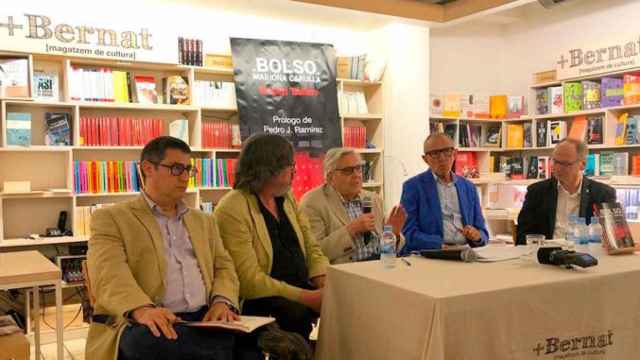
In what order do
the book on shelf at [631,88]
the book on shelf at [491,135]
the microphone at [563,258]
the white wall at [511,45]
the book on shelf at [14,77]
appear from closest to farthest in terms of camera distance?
the microphone at [563,258]
the book on shelf at [14,77]
the book on shelf at [631,88]
the white wall at [511,45]
the book on shelf at [491,135]

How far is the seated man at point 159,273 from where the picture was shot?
2197 mm

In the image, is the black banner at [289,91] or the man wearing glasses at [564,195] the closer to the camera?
the man wearing glasses at [564,195]

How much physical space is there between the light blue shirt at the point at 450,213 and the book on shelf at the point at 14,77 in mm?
3420

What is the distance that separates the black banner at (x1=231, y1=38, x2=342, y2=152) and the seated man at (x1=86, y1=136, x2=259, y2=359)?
3407mm

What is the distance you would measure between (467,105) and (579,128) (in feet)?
4.37

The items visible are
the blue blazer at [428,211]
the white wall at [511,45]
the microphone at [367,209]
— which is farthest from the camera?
the white wall at [511,45]

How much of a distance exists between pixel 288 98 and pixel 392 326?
4.44 metres

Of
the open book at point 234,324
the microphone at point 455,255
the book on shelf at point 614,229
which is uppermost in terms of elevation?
the book on shelf at point 614,229

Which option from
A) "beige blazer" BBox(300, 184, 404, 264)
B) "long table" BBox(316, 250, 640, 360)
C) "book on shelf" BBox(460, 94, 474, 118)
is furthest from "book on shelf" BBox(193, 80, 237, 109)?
"long table" BBox(316, 250, 640, 360)

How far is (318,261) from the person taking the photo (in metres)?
3.02

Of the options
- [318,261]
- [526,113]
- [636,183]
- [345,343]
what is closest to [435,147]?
[318,261]

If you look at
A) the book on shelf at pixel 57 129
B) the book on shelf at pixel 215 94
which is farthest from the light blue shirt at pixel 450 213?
the book on shelf at pixel 57 129

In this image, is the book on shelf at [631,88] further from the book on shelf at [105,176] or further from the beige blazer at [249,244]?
the book on shelf at [105,176]

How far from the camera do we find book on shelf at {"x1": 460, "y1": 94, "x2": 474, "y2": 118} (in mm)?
7246
